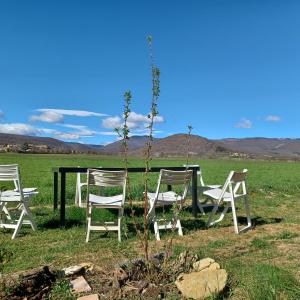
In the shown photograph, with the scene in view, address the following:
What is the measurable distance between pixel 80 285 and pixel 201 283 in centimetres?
106

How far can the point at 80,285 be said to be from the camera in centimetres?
416

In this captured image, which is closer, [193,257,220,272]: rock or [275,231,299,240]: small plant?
[193,257,220,272]: rock

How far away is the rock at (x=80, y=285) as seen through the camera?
4094mm

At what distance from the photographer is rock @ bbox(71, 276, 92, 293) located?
409 cm

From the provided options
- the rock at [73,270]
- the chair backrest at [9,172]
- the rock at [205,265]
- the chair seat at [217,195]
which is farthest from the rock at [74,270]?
the chair seat at [217,195]

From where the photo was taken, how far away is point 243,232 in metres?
7.86

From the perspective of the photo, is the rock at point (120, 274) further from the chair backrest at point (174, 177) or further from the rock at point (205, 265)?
the chair backrest at point (174, 177)

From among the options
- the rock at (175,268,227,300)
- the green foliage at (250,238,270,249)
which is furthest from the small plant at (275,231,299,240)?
the rock at (175,268,227,300)

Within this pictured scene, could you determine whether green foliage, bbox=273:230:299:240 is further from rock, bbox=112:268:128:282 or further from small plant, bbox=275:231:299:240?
rock, bbox=112:268:128:282

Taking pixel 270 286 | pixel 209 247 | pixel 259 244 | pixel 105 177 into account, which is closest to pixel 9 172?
pixel 105 177

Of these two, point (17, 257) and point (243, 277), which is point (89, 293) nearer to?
point (243, 277)

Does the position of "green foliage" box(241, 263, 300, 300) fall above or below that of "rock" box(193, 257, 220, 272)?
below

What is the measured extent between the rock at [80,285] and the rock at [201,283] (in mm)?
784

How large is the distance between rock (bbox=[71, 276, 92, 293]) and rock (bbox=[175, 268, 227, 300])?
0.78 metres
